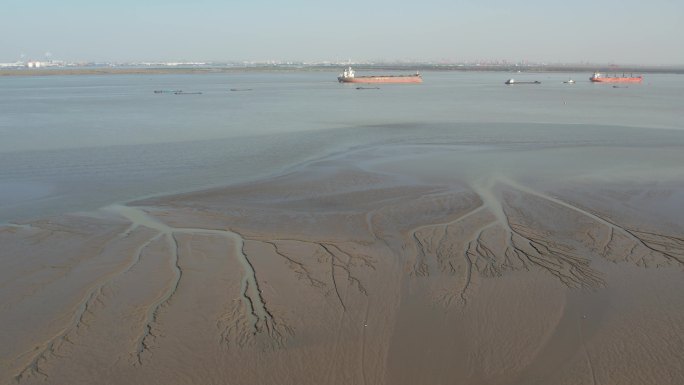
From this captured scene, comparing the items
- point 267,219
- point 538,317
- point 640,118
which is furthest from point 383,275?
point 640,118

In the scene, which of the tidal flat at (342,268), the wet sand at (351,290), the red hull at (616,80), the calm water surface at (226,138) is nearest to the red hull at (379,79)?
the red hull at (616,80)

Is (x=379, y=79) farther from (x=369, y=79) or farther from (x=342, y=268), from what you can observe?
(x=342, y=268)

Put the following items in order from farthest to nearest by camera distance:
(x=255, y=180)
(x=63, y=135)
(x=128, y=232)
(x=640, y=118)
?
(x=640, y=118), (x=63, y=135), (x=255, y=180), (x=128, y=232)

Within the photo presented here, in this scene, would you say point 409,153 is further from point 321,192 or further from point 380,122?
Result: point 380,122

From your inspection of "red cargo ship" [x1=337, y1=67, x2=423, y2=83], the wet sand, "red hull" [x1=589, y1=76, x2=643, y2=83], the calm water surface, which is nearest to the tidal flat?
the wet sand

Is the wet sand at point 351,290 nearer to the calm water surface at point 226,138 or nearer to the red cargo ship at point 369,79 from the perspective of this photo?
the calm water surface at point 226,138

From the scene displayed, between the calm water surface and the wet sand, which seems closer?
the wet sand

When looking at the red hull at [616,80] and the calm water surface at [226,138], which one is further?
the red hull at [616,80]

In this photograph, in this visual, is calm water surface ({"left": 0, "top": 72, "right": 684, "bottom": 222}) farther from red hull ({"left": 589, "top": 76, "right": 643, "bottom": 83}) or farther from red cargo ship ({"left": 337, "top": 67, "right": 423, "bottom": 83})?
red hull ({"left": 589, "top": 76, "right": 643, "bottom": 83})
